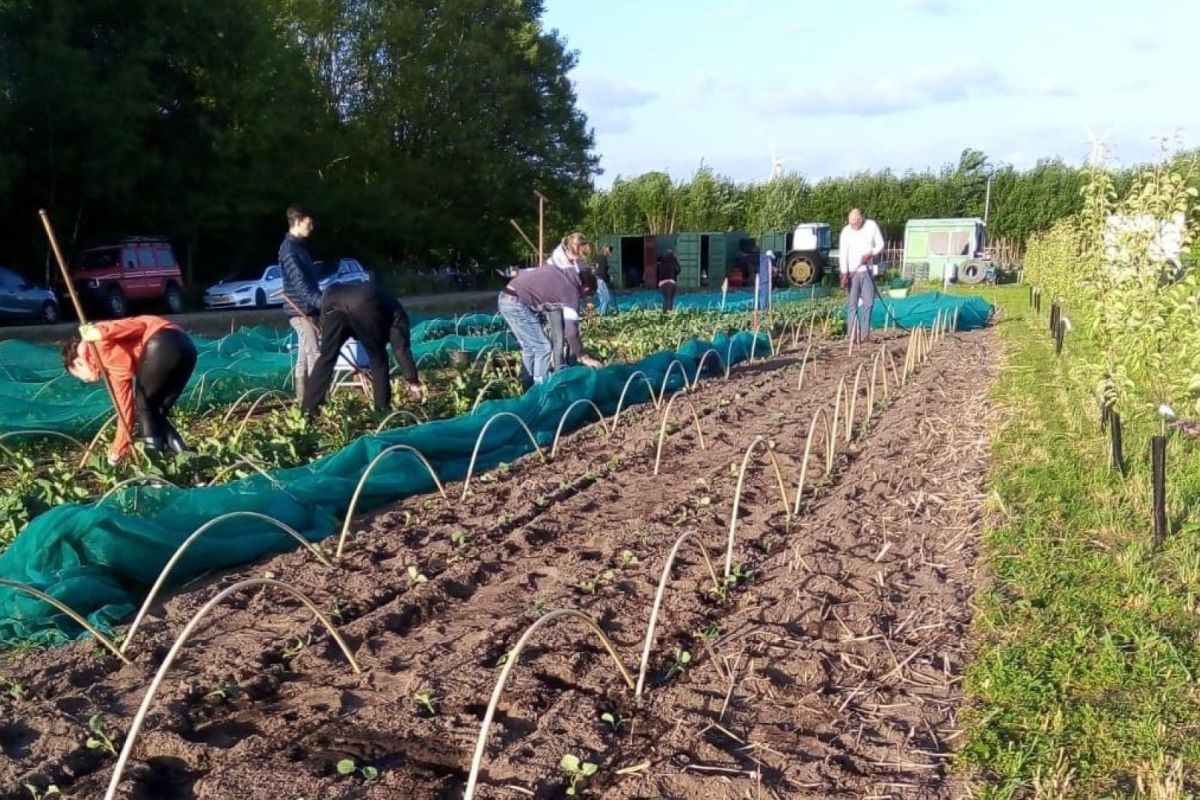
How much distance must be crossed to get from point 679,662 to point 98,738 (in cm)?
179

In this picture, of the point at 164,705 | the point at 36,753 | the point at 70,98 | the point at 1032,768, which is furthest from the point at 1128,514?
the point at 70,98

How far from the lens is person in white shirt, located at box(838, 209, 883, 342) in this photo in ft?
38.6

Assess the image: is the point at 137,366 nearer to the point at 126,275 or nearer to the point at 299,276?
the point at 299,276

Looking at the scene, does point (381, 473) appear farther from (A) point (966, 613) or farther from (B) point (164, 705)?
(A) point (966, 613)

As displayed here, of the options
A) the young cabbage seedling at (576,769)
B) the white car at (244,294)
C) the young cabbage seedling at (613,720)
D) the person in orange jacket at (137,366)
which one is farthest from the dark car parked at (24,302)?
the young cabbage seedling at (576,769)

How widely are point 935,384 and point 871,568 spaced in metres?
5.33

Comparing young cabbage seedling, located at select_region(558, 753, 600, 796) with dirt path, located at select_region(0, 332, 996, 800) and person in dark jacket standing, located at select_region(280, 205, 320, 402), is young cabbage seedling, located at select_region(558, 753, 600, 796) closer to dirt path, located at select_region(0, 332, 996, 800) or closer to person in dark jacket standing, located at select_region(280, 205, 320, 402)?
dirt path, located at select_region(0, 332, 996, 800)

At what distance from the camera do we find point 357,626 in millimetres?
3805

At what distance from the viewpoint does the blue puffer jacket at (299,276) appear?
7.15m

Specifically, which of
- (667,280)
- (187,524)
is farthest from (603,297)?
(187,524)

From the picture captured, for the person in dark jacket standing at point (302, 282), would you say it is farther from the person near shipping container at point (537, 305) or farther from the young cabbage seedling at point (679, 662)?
the young cabbage seedling at point (679, 662)

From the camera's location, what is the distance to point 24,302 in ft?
52.1

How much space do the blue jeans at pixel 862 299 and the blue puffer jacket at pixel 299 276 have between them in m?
6.83

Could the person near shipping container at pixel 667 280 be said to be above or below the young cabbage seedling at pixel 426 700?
above
